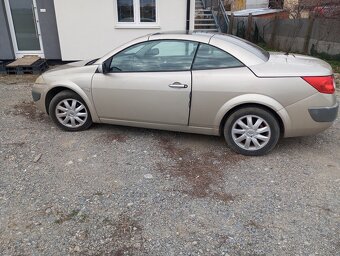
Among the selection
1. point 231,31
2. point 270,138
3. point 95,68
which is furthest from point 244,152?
point 231,31

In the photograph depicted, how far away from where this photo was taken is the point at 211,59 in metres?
3.88

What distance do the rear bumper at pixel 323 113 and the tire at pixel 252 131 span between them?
417 millimetres

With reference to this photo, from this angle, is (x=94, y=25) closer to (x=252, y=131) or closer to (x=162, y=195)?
(x=252, y=131)

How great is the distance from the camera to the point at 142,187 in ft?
11.0

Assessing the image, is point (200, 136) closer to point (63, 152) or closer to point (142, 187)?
point (142, 187)

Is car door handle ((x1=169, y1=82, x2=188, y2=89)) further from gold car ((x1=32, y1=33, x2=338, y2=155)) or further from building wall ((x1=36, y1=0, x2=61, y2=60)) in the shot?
building wall ((x1=36, y1=0, x2=61, y2=60))

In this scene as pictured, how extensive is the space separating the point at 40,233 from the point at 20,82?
18.9 ft

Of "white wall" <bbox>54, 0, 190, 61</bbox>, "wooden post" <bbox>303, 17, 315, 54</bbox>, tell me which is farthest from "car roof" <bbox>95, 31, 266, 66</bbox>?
"wooden post" <bbox>303, 17, 315, 54</bbox>

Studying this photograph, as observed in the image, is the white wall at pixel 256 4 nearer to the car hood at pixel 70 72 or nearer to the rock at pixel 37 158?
the car hood at pixel 70 72

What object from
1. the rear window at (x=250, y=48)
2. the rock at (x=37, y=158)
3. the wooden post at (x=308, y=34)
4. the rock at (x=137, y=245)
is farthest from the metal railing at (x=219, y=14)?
the rock at (x=137, y=245)

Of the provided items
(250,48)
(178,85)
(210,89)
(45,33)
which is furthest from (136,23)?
(210,89)

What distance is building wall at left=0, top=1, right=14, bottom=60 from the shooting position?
8336mm

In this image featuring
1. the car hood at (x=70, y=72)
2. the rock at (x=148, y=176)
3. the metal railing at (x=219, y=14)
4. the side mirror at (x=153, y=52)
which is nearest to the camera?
the rock at (x=148, y=176)

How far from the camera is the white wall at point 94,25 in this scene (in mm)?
8156
